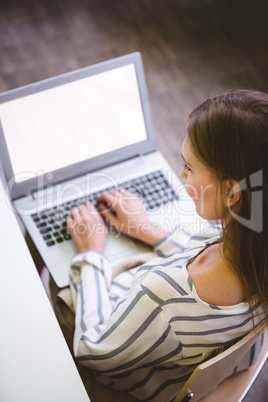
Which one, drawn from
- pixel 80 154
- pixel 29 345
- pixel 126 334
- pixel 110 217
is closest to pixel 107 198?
pixel 110 217

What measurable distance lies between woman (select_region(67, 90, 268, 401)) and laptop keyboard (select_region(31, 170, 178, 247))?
24 centimetres

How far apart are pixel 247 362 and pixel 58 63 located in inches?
60.6

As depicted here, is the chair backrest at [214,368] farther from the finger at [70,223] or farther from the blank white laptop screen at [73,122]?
the blank white laptop screen at [73,122]

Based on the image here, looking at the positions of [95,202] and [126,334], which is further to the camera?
[95,202]

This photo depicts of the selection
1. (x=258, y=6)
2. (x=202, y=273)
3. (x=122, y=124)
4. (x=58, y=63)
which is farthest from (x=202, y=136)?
(x=258, y=6)

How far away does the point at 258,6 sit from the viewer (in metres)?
2.50

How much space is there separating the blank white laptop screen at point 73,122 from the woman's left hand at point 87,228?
0.15 meters

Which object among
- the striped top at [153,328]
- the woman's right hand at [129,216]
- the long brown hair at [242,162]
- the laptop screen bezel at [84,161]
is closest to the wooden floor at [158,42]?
the laptop screen bezel at [84,161]

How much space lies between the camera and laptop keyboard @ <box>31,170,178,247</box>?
126 cm

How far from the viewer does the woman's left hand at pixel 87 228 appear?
1.22m

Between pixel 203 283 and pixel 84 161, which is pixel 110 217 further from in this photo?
pixel 203 283

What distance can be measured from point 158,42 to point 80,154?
1.16 m

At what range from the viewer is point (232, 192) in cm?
83

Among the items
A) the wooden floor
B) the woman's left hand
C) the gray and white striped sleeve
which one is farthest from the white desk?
the wooden floor
